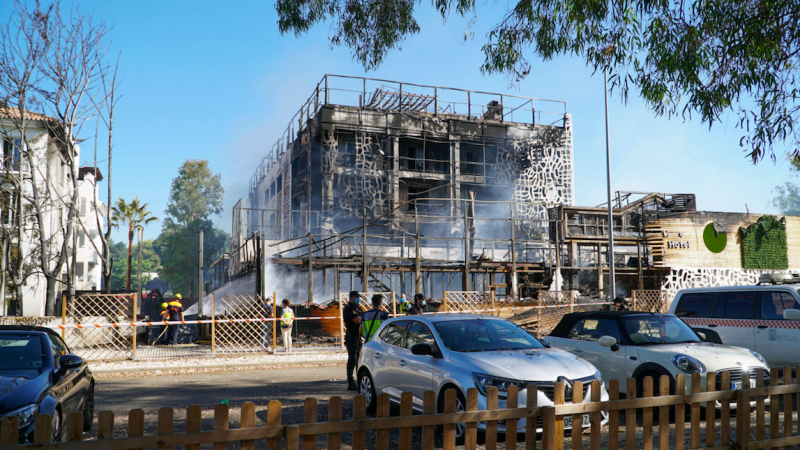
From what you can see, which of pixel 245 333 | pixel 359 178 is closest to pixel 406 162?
pixel 359 178

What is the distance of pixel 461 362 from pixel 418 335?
112cm

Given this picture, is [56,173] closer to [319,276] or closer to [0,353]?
[319,276]

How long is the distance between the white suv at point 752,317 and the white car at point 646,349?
181 cm

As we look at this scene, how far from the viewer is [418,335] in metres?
7.94

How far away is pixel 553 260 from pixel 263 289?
1507cm

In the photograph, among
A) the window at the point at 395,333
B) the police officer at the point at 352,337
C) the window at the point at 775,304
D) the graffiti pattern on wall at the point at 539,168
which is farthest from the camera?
the graffiti pattern on wall at the point at 539,168

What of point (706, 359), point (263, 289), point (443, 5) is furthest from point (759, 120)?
point (263, 289)

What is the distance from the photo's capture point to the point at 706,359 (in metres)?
8.01

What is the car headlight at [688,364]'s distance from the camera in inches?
310

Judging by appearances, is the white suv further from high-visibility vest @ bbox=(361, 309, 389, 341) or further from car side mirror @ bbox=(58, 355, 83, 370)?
car side mirror @ bbox=(58, 355, 83, 370)

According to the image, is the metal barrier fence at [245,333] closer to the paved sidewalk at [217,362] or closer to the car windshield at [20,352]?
the paved sidewalk at [217,362]

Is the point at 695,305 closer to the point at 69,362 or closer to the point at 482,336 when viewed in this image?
the point at 482,336

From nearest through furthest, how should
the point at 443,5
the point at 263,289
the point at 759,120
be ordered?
the point at 759,120
the point at 443,5
the point at 263,289

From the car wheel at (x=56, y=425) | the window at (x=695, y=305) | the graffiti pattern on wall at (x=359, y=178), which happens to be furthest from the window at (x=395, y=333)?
the graffiti pattern on wall at (x=359, y=178)
